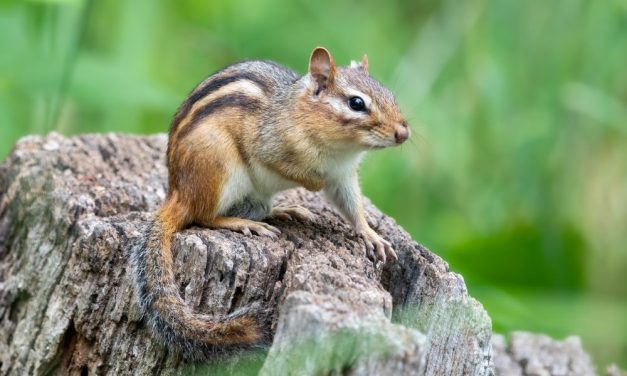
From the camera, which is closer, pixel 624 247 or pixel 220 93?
pixel 220 93

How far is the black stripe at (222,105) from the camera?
4020 millimetres

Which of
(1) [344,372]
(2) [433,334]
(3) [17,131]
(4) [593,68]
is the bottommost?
(1) [344,372]

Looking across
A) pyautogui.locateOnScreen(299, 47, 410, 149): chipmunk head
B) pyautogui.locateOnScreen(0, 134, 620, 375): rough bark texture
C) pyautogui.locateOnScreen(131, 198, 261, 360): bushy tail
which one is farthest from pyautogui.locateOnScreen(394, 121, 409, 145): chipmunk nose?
pyautogui.locateOnScreen(131, 198, 261, 360): bushy tail

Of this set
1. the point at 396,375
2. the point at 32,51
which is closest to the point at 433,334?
the point at 396,375

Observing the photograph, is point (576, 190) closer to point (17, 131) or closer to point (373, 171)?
point (373, 171)

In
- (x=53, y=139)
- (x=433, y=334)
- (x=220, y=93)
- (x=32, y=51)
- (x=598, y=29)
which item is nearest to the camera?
(x=433, y=334)

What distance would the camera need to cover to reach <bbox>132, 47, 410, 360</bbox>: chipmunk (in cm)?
396

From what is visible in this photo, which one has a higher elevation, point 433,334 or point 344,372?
point 433,334

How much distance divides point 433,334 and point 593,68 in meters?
2.97

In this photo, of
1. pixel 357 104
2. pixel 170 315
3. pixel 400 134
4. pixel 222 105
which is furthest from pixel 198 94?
pixel 170 315

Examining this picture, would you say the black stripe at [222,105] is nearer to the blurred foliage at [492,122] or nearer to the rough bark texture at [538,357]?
the blurred foliage at [492,122]

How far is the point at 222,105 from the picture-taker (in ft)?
13.4

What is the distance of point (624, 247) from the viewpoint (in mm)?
5922

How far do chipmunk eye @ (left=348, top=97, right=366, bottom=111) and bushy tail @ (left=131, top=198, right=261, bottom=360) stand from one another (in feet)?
2.71
